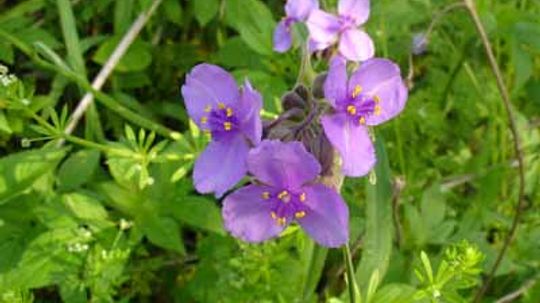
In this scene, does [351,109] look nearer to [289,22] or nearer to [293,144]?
[293,144]

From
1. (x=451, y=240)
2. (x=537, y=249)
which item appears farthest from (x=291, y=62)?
(x=537, y=249)

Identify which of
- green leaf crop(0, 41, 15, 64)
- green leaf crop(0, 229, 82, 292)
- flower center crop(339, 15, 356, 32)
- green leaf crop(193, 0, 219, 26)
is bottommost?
green leaf crop(0, 229, 82, 292)

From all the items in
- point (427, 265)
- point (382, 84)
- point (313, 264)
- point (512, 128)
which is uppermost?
point (382, 84)

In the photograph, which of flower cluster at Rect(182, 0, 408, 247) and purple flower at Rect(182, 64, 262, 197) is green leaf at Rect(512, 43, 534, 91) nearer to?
flower cluster at Rect(182, 0, 408, 247)

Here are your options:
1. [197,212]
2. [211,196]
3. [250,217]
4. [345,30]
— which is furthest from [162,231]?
[345,30]

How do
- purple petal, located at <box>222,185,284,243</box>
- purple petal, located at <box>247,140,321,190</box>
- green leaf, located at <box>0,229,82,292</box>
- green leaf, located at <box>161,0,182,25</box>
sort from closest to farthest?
1. purple petal, located at <box>247,140,321,190</box>
2. purple petal, located at <box>222,185,284,243</box>
3. green leaf, located at <box>0,229,82,292</box>
4. green leaf, located at <box>161,0,182,25</box>

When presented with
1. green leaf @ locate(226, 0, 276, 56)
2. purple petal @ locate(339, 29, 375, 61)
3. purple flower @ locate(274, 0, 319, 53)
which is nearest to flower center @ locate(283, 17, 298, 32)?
purple flower @ locate(274, 0, 319, 53)

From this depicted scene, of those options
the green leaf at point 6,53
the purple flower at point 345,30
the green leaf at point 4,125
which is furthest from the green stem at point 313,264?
the green leaf at point 6,53

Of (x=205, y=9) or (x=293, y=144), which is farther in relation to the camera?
(x=205, y=9)
